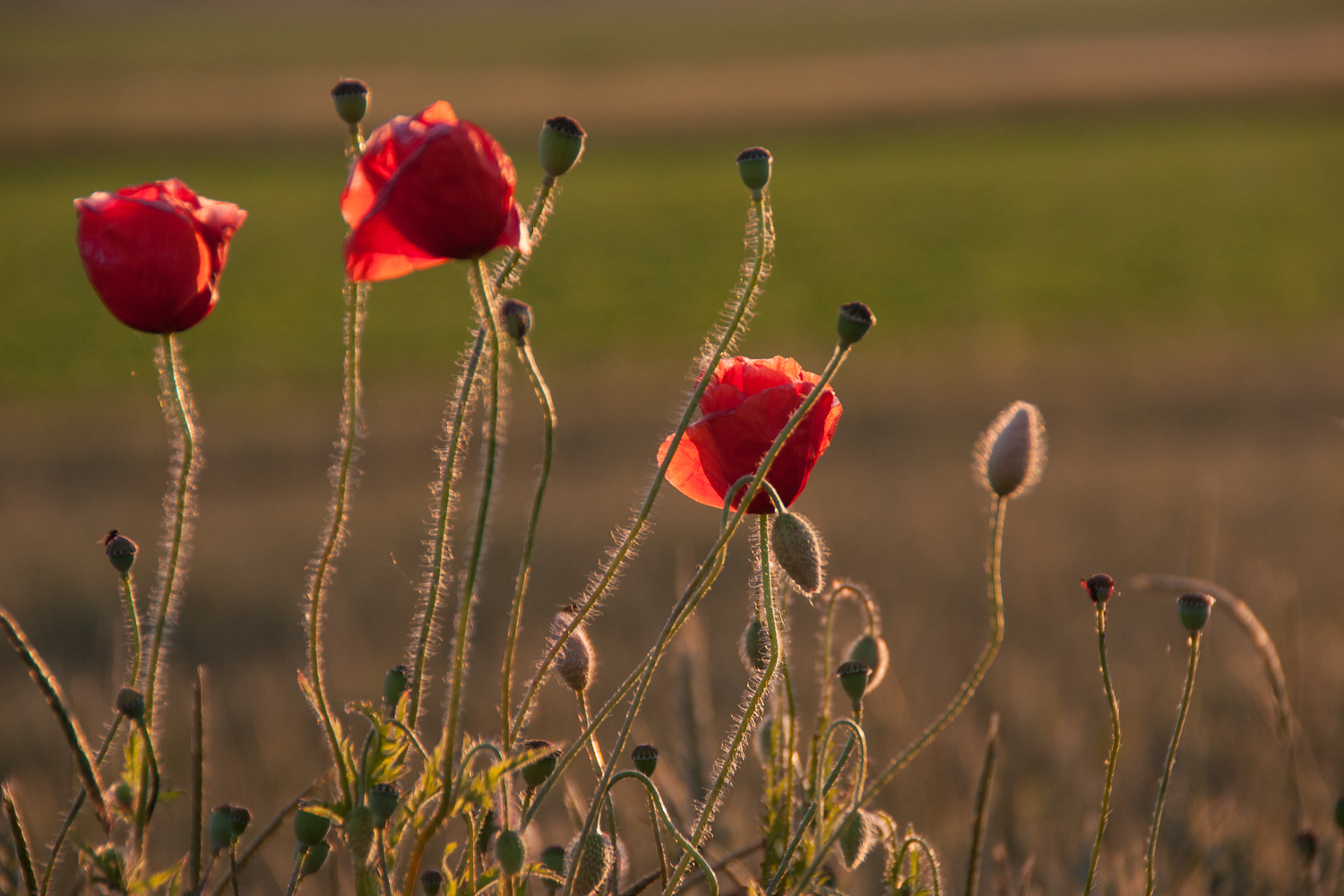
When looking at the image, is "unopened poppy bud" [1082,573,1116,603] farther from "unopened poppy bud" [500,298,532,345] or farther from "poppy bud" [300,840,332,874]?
"poppy bud" [300,840,332,874]

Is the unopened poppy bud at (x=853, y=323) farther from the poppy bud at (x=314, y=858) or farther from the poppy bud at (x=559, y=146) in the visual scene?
the poppy bud at (x=314, y=858)

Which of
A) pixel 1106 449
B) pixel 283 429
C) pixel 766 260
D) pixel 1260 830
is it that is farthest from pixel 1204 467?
pixel 283 429

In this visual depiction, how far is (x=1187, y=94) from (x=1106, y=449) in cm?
2642

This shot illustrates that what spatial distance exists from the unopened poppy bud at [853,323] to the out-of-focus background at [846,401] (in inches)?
23.4

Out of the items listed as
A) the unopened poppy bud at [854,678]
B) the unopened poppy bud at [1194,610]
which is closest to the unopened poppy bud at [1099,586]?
the unopened poppy bud at [1194,610]

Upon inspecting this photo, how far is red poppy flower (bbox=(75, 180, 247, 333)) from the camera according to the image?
99 centimetres

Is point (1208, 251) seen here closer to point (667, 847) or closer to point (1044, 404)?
point (1044, 404)

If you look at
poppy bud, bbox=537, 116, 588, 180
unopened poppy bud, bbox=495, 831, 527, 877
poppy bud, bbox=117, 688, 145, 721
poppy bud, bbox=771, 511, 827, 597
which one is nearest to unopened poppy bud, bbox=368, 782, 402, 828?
unopened poppy bud, bbox=495, 831, 527, 877

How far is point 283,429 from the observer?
24.5 ft

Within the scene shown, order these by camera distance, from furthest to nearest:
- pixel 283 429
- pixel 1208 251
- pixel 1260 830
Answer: pixel 1208 251 < pixel 283 429 < pixel 1260 830

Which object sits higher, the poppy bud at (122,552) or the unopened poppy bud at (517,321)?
the unopened poppy bud at (517,321)

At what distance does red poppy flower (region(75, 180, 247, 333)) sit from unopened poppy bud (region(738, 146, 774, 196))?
1.31 feet

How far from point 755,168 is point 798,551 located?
0.26m

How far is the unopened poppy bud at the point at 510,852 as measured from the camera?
81 cm
